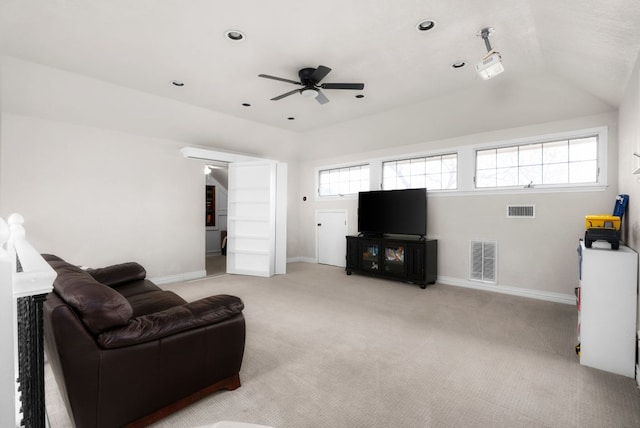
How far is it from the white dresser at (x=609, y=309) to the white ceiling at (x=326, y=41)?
177 cm

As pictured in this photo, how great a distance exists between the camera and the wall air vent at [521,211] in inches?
170

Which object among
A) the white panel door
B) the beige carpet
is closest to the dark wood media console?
the beige carpet

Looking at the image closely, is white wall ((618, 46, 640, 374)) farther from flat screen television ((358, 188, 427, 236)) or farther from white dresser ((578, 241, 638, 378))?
flat screen television ((358, 188, 427, 236))

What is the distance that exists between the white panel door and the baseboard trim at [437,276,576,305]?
11.1 feet

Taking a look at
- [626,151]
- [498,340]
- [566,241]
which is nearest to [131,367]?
[498,340]

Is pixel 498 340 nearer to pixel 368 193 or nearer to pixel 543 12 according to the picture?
pixel 543 12

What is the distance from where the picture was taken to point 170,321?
5.85 ft

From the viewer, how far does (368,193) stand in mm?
5949

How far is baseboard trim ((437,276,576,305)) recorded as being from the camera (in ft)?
13.3

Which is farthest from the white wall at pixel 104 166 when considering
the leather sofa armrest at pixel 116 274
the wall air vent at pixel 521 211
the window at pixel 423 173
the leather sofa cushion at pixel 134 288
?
the wall air vent at pixel 521 211

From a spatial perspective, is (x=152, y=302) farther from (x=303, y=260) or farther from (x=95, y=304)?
(x=303, y=260)

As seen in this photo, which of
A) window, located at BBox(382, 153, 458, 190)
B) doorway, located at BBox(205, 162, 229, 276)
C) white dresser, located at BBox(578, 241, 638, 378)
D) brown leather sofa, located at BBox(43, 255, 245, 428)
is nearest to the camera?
brown leather sofa, located at BBox(43, 255, 245, 428)

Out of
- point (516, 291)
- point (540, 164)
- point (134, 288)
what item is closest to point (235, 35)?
point (134, 288)

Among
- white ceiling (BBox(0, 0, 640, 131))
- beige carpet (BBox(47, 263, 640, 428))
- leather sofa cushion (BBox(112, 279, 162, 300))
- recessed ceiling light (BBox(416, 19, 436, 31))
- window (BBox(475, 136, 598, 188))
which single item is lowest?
beige carpet (BBox(47, 263, 640, 428))
